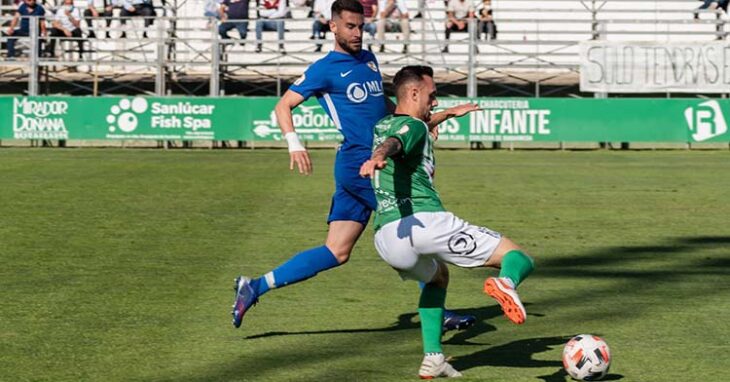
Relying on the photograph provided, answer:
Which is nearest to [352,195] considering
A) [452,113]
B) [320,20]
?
[452,113]

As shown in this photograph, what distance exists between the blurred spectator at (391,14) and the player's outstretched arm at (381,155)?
2592cm

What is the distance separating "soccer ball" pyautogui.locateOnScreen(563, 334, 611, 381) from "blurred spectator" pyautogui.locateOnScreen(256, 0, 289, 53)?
86.7ft

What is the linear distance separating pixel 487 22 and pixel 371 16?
3062 millimetres

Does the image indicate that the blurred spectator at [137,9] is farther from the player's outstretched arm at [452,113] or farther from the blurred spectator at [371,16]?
the player's outstretched arm at [452,113]

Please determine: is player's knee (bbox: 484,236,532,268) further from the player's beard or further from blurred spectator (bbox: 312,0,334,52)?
blurred spectator (bbox: 312,0,334,52)

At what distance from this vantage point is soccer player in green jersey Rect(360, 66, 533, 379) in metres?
6.97

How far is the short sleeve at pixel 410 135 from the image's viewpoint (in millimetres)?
6875

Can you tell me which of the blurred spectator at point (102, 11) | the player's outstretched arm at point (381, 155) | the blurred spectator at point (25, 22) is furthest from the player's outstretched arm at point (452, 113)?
the blurred spectator at point (102, 11)

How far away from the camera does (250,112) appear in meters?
29.5

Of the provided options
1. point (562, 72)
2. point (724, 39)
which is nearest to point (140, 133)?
point (562, 72)

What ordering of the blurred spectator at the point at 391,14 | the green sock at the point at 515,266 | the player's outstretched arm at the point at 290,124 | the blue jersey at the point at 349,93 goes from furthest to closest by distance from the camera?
the blurred spectator at the point at 391,14
the blue jersey at the point at 349,93
the player's outstretched arm at the point at 290,124
the green sock at the point at 515,266

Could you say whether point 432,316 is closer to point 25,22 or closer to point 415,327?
point 415,327

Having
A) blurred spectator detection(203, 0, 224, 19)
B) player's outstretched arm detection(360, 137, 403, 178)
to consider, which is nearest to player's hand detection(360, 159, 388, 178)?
player's outstretched arm detection(360, 137, 403, 178)

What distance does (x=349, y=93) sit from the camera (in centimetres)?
871
